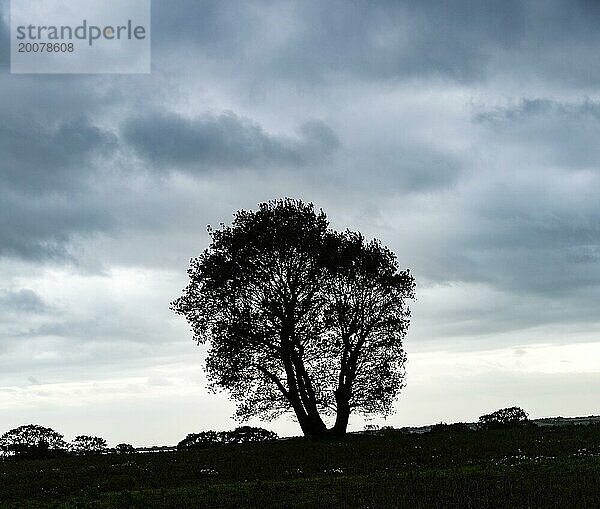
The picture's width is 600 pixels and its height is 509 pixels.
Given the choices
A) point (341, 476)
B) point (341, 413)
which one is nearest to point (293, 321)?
point (341, 413)

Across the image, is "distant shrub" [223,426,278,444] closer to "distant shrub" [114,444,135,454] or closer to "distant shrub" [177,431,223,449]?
"distant shrub" [177,431,223,449]

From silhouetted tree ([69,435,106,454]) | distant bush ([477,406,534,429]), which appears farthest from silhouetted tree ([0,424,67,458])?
distant bush ([477,406,534,429])

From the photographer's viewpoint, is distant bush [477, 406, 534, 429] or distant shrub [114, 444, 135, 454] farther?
distant bush [477, 406, 534, 429]

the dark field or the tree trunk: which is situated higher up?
the tree trunk

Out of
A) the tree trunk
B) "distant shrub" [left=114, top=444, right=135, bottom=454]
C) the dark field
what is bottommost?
the dark field

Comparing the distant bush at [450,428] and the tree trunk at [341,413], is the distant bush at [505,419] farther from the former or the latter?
the tree trunk at [341,413]

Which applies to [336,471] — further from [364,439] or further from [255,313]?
[255,313]

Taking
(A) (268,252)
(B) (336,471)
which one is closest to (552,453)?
(B) (336,471)

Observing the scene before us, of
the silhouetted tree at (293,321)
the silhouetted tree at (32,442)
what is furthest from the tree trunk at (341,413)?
the silhouetted tree at (32,442)

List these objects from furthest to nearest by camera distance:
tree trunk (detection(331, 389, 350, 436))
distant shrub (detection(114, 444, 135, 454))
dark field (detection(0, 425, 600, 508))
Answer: tree trunk (detection(331, 389, 350, 436))
distant shrub (detection(114, 444, 135, 454))
dark field (detection(0, 425, 600, 508))

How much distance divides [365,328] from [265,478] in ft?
103

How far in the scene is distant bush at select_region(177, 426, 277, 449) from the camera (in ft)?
217

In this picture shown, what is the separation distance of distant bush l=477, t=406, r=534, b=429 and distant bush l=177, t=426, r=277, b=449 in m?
20.0

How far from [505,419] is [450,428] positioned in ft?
27.6
